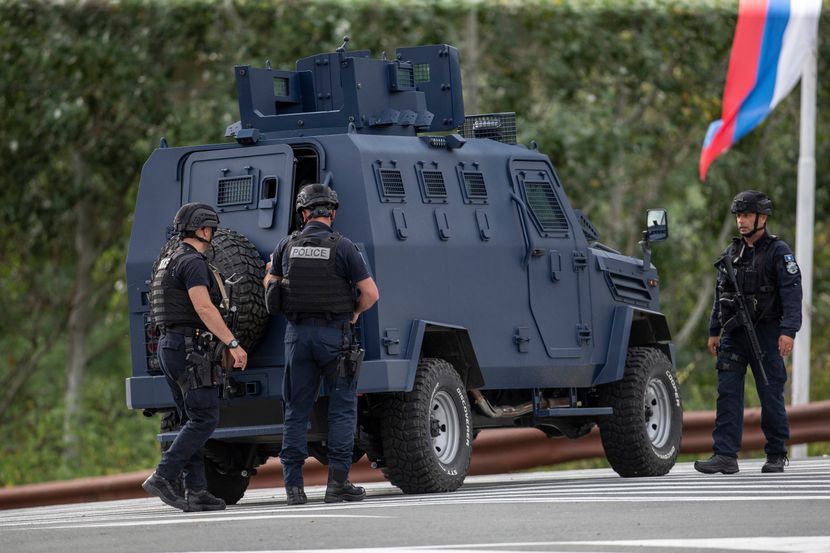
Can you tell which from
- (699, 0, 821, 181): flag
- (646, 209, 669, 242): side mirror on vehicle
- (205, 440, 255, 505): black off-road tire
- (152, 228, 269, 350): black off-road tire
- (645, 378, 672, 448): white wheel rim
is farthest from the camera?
(699, 0, 821, 181): flag

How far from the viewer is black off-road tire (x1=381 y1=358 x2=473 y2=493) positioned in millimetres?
12359

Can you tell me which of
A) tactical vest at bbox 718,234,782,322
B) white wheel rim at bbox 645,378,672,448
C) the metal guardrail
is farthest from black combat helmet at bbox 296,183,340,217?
the metal guardrail

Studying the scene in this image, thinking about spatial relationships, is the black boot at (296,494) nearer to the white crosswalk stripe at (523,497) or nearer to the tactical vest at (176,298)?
the white crosswalk stripe at (523,497)

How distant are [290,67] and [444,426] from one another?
1180 centimetres

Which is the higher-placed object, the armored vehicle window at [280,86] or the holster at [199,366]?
the armored vehicle window at [280,86]

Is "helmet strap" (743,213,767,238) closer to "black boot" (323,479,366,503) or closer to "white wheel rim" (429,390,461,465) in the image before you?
"white wheel rim" (429,390,461,465)

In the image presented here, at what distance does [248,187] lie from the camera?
12.8 m

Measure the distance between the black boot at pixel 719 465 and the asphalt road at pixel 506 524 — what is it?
3.60 feet

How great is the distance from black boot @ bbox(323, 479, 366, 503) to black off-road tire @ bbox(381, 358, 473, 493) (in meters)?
0.40

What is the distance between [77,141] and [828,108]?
10546 mm

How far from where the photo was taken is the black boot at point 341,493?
39.5 ft

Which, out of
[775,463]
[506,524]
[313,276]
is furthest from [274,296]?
[775,463]

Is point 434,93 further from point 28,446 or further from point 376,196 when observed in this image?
point 28,446

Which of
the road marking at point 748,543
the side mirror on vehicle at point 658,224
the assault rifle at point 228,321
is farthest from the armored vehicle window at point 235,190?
the road marking at point 748,543
